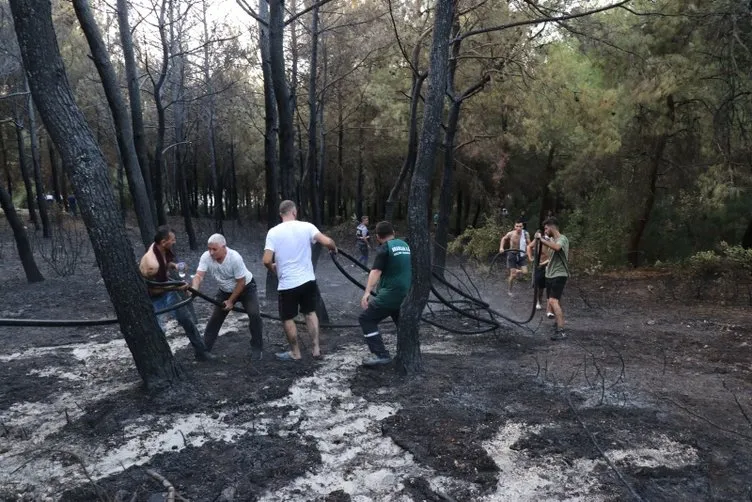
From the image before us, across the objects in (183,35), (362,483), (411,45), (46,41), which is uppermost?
(183,35)

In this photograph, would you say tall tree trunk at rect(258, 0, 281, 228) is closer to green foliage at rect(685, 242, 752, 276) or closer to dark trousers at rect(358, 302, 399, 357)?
dark trousers at rect(358, 302, 399, 357)

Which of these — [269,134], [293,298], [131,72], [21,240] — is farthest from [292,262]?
[21,240]

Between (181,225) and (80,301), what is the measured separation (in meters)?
19.0

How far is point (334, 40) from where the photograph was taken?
2023 cm

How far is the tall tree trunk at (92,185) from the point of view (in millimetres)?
4660

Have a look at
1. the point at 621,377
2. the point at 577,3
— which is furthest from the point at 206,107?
the point at 621,377

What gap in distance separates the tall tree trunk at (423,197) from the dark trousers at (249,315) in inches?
74.8

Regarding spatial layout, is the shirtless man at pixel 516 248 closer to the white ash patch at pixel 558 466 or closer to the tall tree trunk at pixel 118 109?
the tall tree trunk at pixel 118 109

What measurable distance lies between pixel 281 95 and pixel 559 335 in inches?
224

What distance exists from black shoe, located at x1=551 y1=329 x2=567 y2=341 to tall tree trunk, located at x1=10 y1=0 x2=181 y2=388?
535 centimetres

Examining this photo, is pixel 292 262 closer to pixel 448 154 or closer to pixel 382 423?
pixel 382 423

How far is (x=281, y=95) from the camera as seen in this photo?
8.87 meters

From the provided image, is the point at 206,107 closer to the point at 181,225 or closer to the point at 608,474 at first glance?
the point at 181,225

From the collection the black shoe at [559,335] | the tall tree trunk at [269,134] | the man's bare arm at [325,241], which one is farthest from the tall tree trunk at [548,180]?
the man's bare arm at [325,241]
